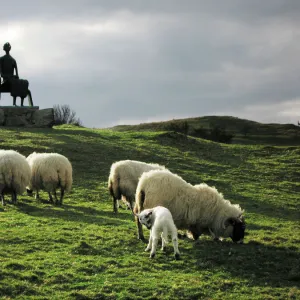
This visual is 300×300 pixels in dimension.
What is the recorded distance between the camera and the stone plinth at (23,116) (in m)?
40.0

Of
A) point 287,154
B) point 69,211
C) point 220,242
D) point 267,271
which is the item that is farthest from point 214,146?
point 267,271

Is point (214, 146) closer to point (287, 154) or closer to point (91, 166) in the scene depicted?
point (287, 154)

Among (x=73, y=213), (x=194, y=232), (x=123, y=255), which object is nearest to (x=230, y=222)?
(x=194, y=232)

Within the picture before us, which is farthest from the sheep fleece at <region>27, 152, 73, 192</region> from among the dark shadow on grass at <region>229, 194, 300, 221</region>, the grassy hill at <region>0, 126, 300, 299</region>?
the dark shadow on grass at <region>229, 194, 300, 221</region>

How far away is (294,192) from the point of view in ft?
98.0

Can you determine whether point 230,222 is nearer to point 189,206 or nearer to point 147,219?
point 189,206

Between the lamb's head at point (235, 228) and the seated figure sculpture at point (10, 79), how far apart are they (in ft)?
89.9

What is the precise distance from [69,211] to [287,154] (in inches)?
1025

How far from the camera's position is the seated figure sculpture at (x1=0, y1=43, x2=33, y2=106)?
3919cm

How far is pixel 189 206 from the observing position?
15.4 m

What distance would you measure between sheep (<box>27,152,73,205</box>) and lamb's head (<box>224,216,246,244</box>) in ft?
26.7

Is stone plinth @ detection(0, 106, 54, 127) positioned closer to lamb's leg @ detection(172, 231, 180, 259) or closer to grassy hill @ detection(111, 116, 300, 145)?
lamb's leg @ detection(172, 231, 180, 259)

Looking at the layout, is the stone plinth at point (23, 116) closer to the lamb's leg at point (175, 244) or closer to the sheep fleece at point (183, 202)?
the sheep fleece at point (183, 202)

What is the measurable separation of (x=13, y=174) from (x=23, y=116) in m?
21.1
